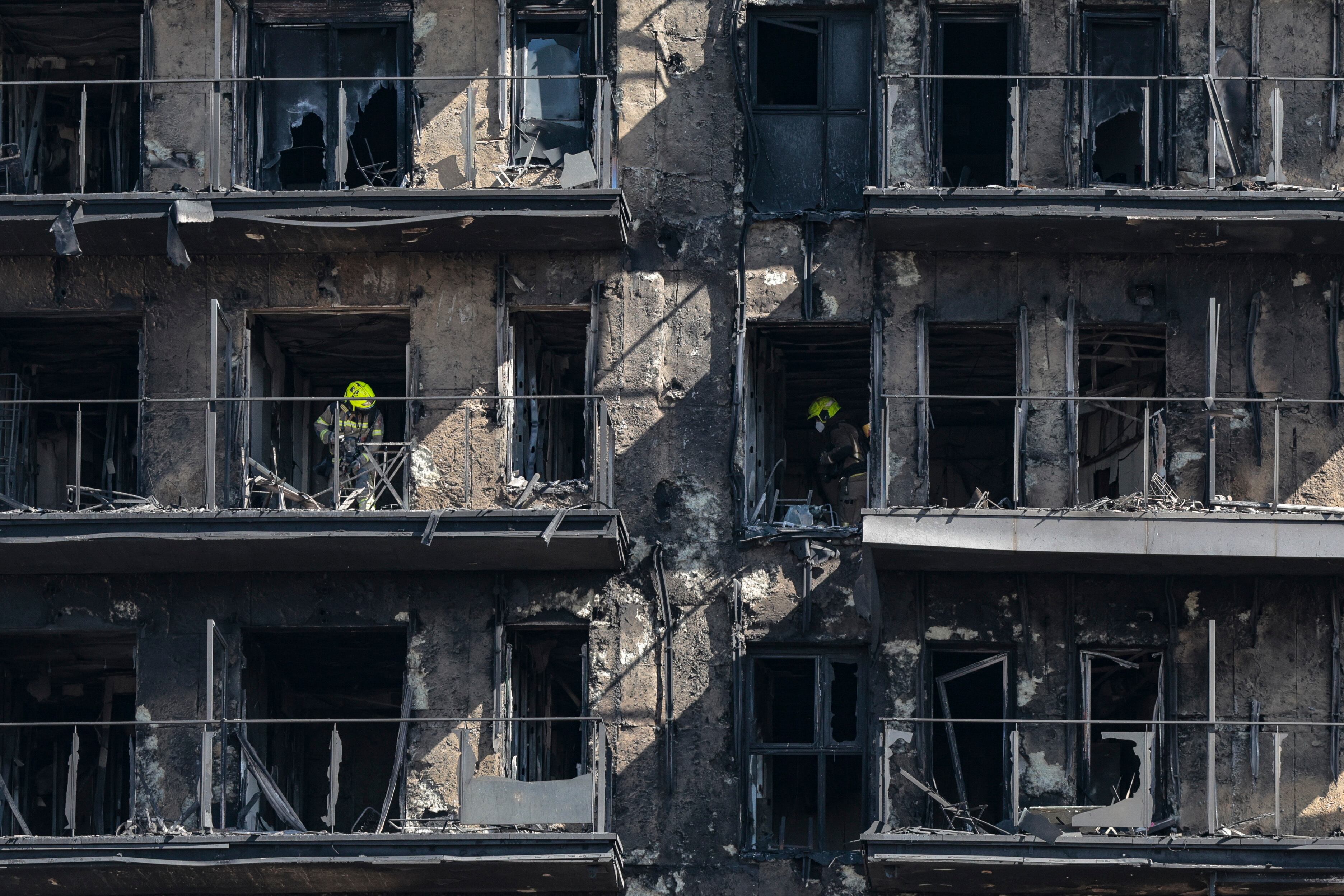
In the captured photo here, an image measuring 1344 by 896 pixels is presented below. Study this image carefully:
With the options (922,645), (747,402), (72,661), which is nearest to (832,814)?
(922,645)

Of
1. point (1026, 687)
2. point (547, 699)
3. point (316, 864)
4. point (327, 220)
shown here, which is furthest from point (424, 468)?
point (1026, 687)

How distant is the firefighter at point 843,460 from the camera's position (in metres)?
25.0

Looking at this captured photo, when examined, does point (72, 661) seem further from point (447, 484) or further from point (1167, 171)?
point (1167, 171)

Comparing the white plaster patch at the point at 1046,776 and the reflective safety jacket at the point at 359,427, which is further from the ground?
the reflective safety jacket at the point at 359,427

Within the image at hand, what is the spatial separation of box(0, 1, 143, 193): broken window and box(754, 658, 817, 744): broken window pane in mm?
8290

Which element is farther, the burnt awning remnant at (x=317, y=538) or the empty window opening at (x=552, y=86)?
the empty window opening at (x=552, y=86)

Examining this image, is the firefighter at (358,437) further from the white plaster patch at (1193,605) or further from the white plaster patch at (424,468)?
the white plaster patch at (1193,605)

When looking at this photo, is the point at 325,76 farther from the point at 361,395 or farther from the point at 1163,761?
the point at 1163,761

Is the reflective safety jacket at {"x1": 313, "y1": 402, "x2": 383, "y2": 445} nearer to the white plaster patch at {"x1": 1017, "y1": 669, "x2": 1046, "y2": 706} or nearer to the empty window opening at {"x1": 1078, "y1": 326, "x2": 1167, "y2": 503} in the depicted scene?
the white plaster patch at {"x1": 1017, "y1": 669, "x2": 1046, "y2": 706}

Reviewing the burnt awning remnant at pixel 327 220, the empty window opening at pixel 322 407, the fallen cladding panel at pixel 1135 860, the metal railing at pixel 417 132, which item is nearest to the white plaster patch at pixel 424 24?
the metal railing at pixel 417 132

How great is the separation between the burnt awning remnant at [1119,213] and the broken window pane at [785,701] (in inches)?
177

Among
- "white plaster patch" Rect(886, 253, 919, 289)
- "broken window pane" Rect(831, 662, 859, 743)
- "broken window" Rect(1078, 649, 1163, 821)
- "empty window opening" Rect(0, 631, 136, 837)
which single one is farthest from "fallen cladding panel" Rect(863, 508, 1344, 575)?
"empty window opening" Rect(0, 631, 136, 837)

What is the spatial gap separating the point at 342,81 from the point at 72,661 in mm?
7230

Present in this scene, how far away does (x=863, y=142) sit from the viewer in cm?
2511
